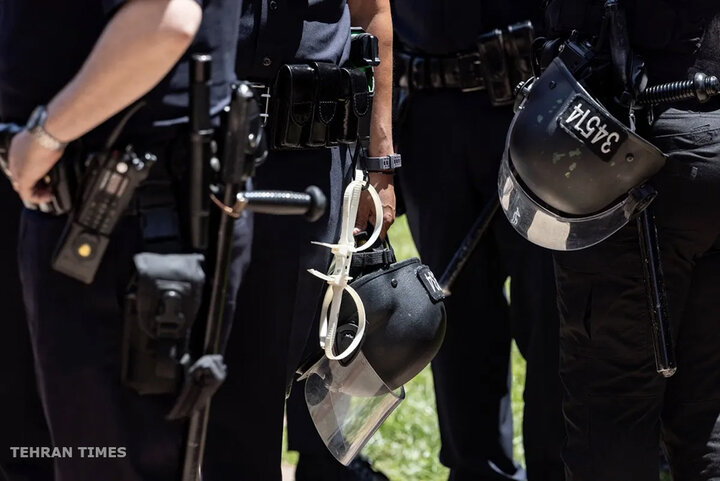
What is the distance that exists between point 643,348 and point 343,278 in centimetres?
66

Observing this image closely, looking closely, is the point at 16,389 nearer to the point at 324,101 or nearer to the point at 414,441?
the point at 324,101

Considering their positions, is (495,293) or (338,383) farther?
(495,293)

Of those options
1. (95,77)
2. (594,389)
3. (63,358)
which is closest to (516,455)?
(594,389)

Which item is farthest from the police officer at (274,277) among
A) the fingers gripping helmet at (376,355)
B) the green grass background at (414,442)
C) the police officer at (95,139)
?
the green grass background at (414,442)

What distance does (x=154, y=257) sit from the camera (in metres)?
1.96

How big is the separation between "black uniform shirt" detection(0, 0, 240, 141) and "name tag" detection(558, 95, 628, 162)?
775mm

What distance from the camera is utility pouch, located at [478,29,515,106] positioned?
10.9 ft

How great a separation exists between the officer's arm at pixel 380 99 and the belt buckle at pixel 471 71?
1.69 ft

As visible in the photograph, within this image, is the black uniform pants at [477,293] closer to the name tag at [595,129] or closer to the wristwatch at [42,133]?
the name tag at [595,129]

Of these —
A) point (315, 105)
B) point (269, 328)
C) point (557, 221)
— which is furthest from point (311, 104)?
point (557, 221)

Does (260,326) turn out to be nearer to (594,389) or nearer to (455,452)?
(594,389)

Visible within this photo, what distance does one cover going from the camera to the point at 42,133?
75.6 inches

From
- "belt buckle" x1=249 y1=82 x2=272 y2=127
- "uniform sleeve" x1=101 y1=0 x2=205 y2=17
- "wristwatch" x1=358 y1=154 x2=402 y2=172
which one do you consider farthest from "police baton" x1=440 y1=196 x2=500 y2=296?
"uniform sleeve" x1=101 y1=0 x2=205 y2=17

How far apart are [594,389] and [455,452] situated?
2.91 ft
